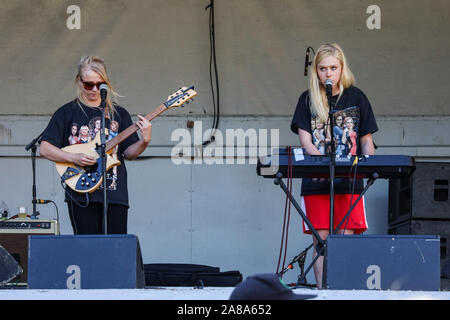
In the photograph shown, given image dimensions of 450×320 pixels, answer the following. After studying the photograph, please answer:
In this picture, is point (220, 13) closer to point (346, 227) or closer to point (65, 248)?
point (346, 227)

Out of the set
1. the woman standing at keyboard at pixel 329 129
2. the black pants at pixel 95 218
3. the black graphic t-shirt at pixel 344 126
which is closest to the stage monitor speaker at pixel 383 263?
the woman standing at keyboard at pixel 329 129

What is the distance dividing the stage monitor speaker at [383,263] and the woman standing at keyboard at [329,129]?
2.54 ft

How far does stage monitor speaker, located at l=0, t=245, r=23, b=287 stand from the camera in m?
3.86

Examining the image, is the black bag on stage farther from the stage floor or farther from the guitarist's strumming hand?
the stage floor

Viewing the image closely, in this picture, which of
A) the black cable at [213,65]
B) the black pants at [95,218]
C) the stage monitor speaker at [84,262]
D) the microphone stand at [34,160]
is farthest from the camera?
the black cable at [213,65]

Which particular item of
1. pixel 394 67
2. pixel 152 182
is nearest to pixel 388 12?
pixel 394 67

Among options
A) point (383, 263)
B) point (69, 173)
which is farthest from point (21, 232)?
point (383, 263)

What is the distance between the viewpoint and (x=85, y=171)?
4.50 metres

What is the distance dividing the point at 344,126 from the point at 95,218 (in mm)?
1460

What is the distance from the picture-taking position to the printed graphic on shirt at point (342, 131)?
446 centimetres

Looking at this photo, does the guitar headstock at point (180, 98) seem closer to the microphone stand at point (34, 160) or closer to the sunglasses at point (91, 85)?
the sunglasses at point (91, 85)

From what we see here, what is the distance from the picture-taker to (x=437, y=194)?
5734mm

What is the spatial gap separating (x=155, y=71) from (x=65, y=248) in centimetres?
298

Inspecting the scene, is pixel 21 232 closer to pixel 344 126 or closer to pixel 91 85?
pixel 91 85
